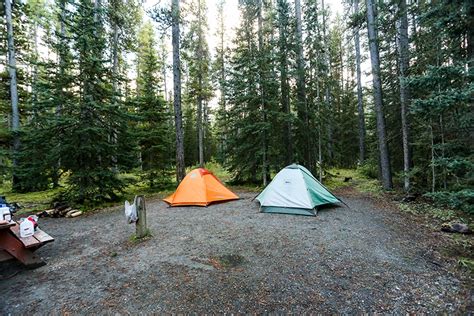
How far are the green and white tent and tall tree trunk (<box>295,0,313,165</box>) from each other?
4.83 meters

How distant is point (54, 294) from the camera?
3217 mm

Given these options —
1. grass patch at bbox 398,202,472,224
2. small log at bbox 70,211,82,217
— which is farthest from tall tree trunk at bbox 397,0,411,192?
small log at bbox 70,211,82,217

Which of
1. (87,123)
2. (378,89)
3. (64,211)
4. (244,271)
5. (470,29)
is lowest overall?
(244,271)

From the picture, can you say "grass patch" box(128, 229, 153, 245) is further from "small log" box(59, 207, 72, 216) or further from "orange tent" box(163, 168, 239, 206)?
"small log" box(59, 207, 72, 216)

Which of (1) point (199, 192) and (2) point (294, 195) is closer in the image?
(2) point (294, 195)

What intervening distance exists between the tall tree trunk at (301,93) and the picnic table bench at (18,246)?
10350mm

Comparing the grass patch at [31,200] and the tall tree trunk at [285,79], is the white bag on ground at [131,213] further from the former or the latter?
the tall tree trunk at [285,79]

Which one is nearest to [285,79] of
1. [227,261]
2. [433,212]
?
[433,212]

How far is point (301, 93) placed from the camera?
39.6 feet

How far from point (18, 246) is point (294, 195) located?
6.17 meters

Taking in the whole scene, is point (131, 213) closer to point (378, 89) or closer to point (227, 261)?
point (227, 261)

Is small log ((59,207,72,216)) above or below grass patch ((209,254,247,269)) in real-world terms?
above

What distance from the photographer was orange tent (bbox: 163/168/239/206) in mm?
8195

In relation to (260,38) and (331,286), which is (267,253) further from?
(260,38)
